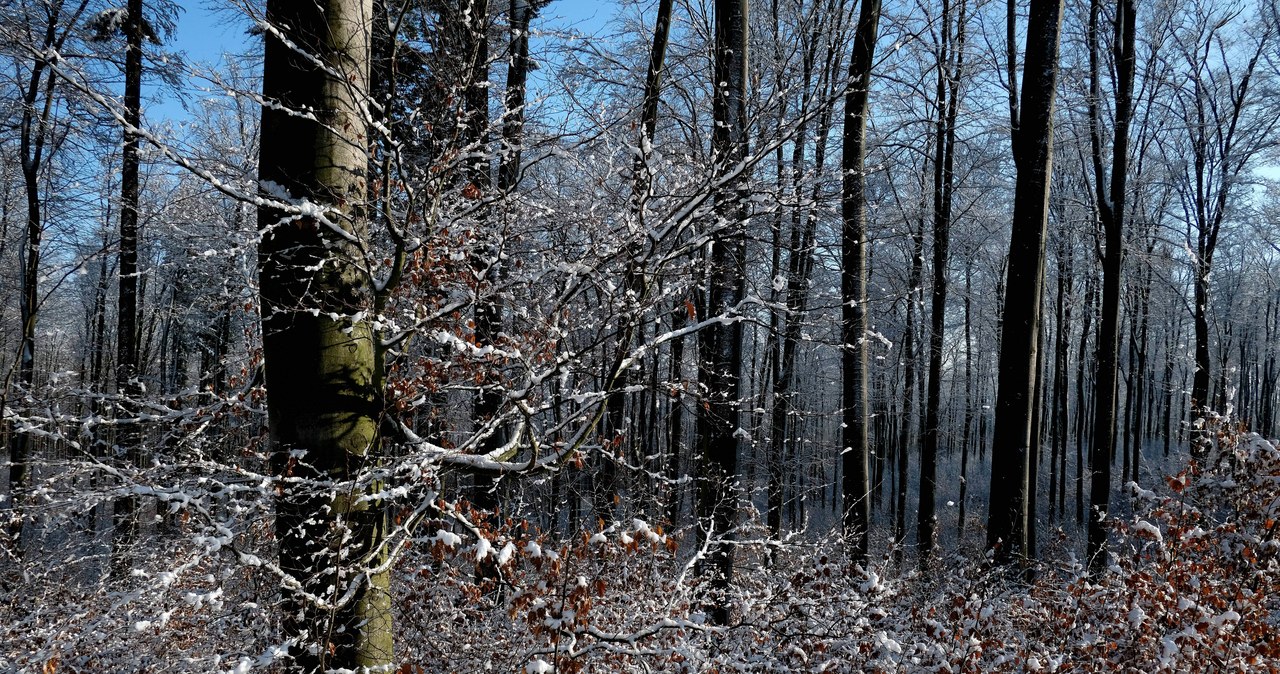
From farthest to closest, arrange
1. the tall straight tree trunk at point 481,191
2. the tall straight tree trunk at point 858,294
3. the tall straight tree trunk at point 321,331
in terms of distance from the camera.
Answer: the tall straight tree trunk at point 858,294 < the tall straight tree trunk at point 481,191 < the tall straight tree trunk at point 321,331

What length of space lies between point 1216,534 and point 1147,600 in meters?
1.10

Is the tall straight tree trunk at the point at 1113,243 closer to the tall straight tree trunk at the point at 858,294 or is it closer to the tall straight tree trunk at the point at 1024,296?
the tall straight tree trunk at the point at 1024,296

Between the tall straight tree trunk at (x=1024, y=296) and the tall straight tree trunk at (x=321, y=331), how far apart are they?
20.0ft

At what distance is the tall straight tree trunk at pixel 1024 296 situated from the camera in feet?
22.7

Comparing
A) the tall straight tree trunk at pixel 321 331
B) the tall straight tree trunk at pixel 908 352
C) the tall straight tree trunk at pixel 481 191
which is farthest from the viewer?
the tall straight tree trunk at pixel 908 352

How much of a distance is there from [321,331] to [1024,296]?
660 centimetres

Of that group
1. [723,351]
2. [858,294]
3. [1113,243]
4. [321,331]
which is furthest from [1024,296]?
[321,331]

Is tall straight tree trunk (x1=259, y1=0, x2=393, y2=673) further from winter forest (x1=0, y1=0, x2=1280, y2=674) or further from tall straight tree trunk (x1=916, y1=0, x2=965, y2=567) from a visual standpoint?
tall straight tree trunk (x1=916, y1=0, x2=965, y2=567)

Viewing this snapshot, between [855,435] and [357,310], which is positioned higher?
[357,310]

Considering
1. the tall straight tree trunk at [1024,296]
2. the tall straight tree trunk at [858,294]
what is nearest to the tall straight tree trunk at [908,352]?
the tall straight tree trunk at [858,294]

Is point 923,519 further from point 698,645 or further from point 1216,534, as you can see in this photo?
point 698,645

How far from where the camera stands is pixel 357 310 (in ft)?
10.9

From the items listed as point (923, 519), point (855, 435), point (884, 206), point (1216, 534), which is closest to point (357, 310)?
point (855, 435)

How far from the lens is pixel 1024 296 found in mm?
6977
